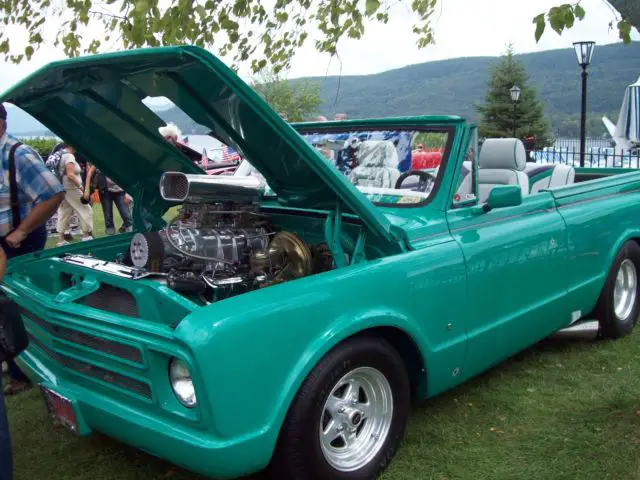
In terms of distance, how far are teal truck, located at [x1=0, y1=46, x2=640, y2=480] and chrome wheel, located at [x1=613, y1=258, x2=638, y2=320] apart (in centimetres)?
63

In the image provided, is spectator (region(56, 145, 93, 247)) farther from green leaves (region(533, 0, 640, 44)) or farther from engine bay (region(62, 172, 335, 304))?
green leaves (region(533, 0, 640, 44))

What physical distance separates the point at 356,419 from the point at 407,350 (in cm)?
45

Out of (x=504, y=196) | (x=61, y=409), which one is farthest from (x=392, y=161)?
(x=61, y=409)

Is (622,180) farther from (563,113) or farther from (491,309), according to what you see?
(563,113)

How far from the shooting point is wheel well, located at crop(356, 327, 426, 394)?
9.39 feet

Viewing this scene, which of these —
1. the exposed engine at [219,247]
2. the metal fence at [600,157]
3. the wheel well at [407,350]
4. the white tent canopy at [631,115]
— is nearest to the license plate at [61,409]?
the exposed engine at [219,247]

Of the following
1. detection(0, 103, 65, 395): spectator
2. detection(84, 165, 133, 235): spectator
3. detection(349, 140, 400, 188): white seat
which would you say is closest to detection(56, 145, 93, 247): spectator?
detection(84, 165, 133, 235): spectator

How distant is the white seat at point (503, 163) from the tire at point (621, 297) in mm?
945

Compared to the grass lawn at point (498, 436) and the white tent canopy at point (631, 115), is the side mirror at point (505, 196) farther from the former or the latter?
the white tent canopy at point (631, 115)

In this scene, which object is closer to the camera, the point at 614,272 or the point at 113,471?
the point at 113,471

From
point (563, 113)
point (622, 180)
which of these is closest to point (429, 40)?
point (622, 180)

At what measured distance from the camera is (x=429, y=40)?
254 inches

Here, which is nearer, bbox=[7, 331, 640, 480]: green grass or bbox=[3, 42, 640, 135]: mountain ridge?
bbox=[7, 331, 640, 480]: green grass

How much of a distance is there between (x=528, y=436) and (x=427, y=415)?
0.56 metres
